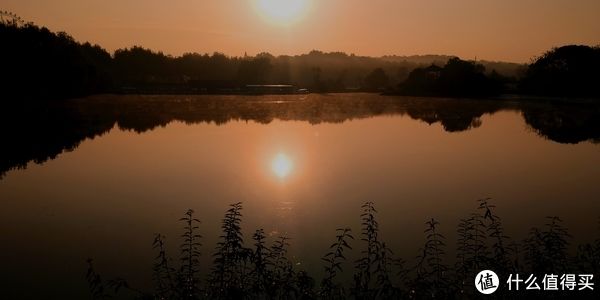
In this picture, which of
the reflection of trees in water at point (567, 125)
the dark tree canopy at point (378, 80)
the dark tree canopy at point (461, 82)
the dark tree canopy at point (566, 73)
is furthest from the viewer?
the dark tree canopy at point (378, 80)

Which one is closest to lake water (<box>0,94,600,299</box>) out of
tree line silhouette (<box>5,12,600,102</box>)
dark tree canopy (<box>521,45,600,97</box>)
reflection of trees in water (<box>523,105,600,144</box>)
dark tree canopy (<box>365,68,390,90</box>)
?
reflection of trees in water (<box>523,105,600,144</box>)

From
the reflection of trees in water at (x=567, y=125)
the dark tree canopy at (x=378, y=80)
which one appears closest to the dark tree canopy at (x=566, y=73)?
the reflection of trees in water at (x=567, y=125)

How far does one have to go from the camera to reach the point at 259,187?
2203 centimetres

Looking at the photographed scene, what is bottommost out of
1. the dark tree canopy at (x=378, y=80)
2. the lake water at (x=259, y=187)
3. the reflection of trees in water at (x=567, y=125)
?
the reflection of trees in water at (x=567, y=125)

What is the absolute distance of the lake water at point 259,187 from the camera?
47.1ft

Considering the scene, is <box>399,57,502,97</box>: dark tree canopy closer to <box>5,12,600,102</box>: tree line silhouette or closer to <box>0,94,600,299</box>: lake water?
<box>5,12,600,102</box>: tree line silhouette

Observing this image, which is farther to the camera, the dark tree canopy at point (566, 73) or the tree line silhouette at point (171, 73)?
the dark tree canopy at point (566, 73)

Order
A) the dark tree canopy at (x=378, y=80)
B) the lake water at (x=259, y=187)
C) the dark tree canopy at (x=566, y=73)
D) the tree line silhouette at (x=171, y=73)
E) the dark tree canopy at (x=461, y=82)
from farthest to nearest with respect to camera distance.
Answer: the dark tree canopy at (x=378, y=80), the dark tree canopy at (x=461, y=82), the dark tree canopy at (x=566, y=73), the tree line silhouette at (x=171, y=73), the lake water at (x=259, y=187)

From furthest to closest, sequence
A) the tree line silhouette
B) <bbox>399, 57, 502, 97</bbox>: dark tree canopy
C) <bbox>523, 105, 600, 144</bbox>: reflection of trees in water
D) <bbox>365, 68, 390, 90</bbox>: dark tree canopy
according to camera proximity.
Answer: <bbox>365, 68, 390, 90</bbox>: dark tree canopy
<bbox>399, 57, 502, 97</bbox>: dark tree canopy
the tree line silhouette
<bbox>523, 105, 600, 144</bbox>: reflection of trees in water

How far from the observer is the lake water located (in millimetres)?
14367

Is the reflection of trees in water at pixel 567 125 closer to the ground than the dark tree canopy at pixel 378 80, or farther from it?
closer to the ground

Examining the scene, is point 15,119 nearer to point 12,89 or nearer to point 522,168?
point 12,89

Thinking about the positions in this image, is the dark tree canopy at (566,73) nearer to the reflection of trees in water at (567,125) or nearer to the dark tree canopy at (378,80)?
the reflection of trees in water at (567,125)

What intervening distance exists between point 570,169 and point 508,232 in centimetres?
1455
